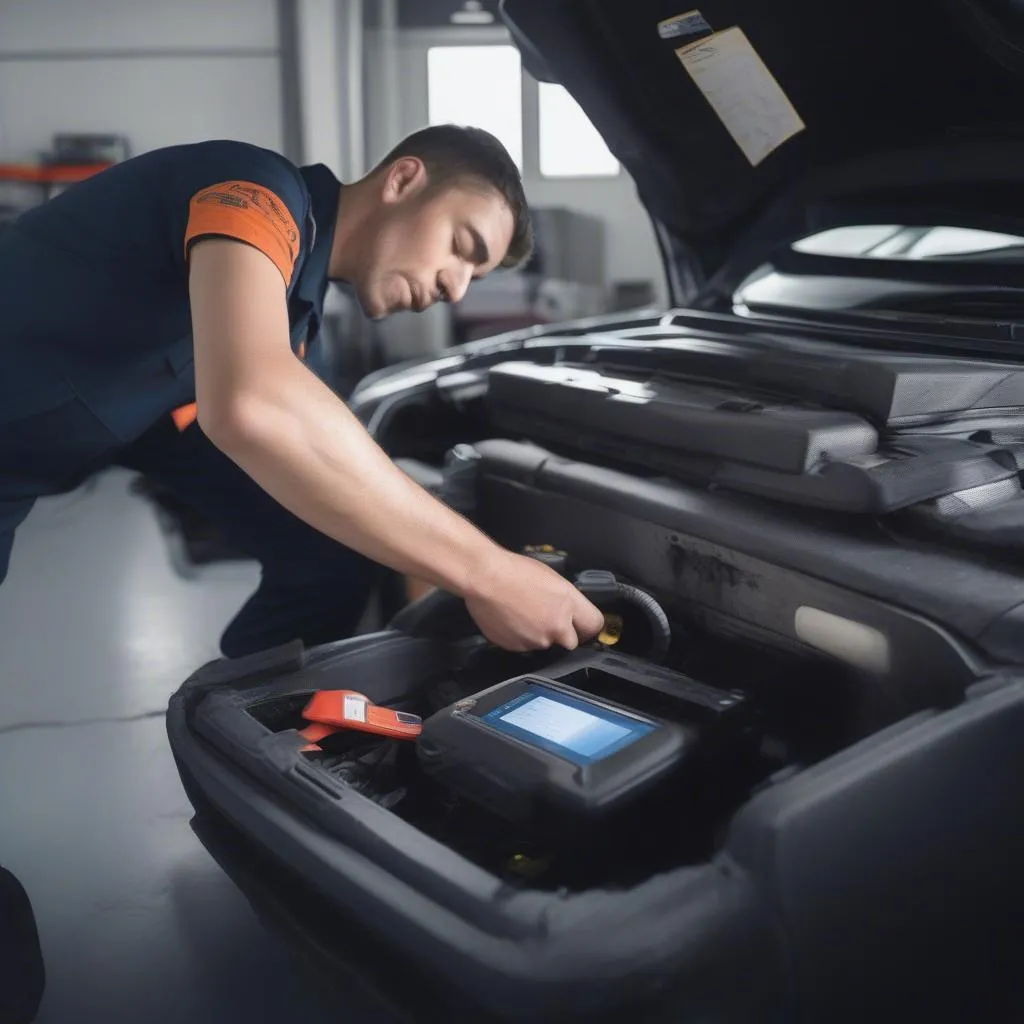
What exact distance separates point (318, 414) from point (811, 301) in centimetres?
76

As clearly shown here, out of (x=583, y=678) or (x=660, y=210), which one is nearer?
(x=583, y=678)

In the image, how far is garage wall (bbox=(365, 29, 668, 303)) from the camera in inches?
207

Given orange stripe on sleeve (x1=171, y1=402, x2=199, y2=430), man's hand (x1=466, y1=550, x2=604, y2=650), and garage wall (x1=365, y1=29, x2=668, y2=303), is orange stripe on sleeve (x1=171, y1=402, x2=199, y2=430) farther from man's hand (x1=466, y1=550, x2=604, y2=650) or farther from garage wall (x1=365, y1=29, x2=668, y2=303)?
garage wall (x1=365, y1=29, x2=668, y2=303)

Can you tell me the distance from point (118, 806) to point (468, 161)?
1072 mm

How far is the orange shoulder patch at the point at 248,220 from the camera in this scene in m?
1.03

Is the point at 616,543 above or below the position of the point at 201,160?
below

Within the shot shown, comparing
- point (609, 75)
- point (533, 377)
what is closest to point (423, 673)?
point (533, 377)

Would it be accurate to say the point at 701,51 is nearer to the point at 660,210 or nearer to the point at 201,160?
the point at 660,210

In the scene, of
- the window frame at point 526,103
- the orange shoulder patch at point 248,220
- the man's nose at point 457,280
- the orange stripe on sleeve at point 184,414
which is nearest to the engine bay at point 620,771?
the orange shoulder patch at point 248,220

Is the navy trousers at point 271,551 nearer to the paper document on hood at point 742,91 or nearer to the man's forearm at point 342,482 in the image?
the man's forearm at point 342,482

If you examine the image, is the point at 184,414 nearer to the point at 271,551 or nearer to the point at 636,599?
the point at 271,551

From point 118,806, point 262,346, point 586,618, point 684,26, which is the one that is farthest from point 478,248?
point 118,806

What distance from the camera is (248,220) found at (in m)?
1.04

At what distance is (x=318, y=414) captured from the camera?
0.96 meters
